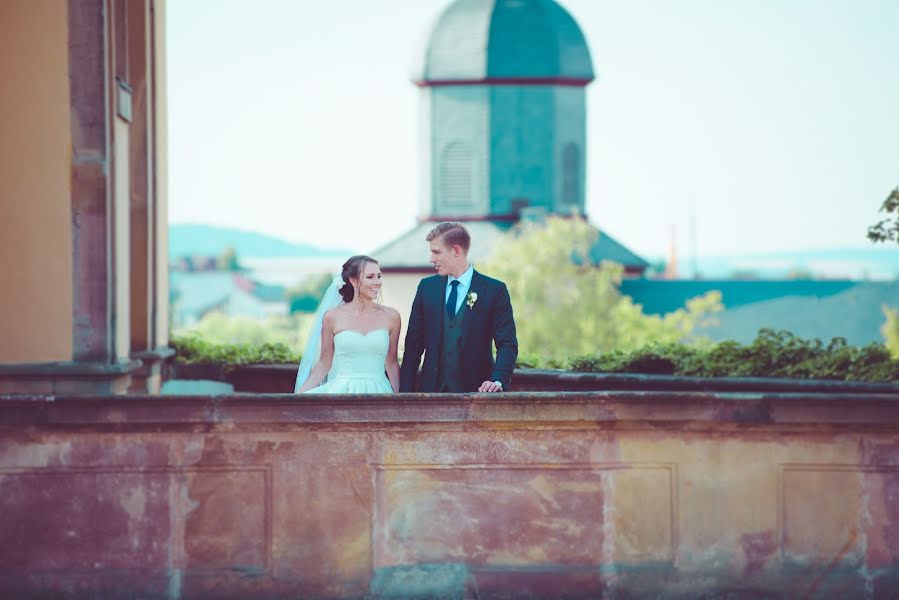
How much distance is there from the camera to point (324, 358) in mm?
9500

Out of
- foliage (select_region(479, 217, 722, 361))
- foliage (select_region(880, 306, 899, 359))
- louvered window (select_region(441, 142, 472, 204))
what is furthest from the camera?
louvered window (select_region(441, 142, 472, 204))

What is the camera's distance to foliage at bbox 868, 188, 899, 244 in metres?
13.2

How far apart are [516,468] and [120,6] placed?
7.92 m

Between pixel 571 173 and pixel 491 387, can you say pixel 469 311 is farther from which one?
→ pixel 571 173

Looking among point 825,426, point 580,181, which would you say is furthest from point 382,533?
point 580,181

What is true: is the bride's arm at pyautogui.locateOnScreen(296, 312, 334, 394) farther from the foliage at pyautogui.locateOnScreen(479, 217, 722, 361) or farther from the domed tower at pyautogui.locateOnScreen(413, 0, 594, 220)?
the domed tower at pyautogui.locateOnScreen(413, 0, 594, 220)

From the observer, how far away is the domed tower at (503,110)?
60906 millimetres

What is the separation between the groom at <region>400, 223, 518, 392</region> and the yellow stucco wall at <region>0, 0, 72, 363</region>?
3.84 metres

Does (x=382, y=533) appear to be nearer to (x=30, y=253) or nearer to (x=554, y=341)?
(x=30, y=253)

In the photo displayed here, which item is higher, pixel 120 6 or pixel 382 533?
pixel 120 6

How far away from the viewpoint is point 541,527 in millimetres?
7488

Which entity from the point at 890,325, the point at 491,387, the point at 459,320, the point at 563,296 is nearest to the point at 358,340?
the point at 459,320

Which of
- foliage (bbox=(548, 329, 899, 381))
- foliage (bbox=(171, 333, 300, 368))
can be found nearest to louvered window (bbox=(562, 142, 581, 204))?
foliage (bbox=(171, 333, 300, 368))

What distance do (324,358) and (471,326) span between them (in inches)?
53.5
